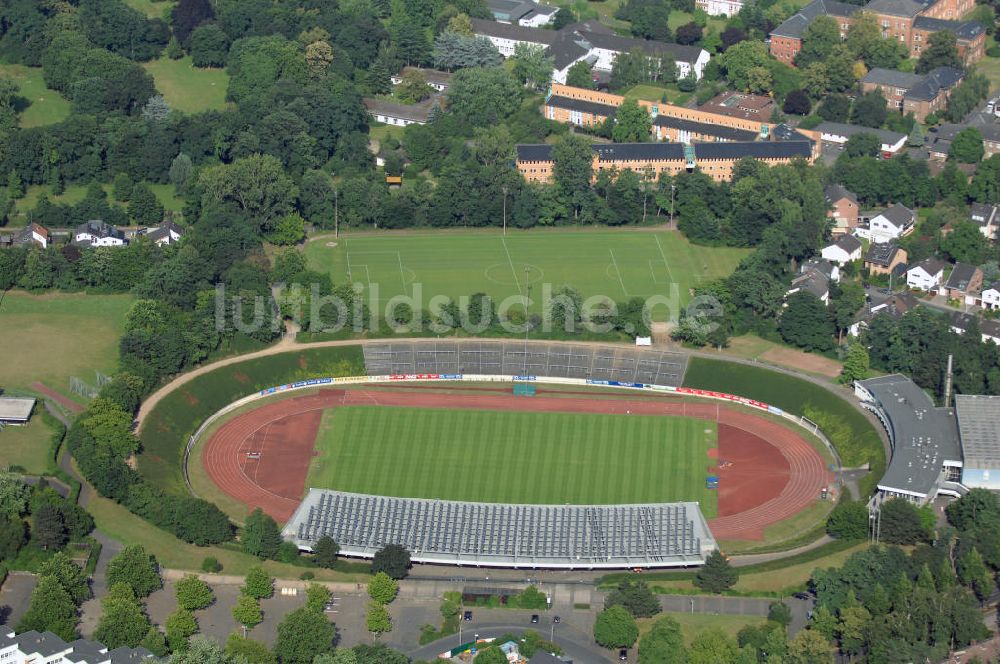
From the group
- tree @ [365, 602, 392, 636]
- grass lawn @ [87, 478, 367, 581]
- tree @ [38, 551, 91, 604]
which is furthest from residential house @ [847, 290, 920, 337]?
tree @ [38, 551, 91, 604]

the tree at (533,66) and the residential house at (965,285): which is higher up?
the residential house at (965,285)

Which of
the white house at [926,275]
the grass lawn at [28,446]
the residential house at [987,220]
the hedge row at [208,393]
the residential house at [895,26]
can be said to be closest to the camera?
the grass lawn at [28,446]

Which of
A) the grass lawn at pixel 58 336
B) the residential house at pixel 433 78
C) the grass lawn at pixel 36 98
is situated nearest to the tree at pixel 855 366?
the grass lawn at pixel 58 336

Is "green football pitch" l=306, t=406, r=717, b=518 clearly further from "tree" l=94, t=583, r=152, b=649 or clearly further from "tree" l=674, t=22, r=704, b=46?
"tree" l=674, t=22, r=704, b=46

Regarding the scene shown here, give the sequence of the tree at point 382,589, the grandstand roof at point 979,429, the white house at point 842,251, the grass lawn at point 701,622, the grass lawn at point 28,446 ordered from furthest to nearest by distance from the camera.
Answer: the white house at point 842,251 < the grass lawn at point 28,446 < the grandstand roof at point 979,429 < the tree at point 382,589 < the grass lawn at point 701,622

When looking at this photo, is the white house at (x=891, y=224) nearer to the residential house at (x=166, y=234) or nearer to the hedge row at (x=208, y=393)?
the hedge row at (x=208, y=393)

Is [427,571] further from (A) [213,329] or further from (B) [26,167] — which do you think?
(B) [26,167]
